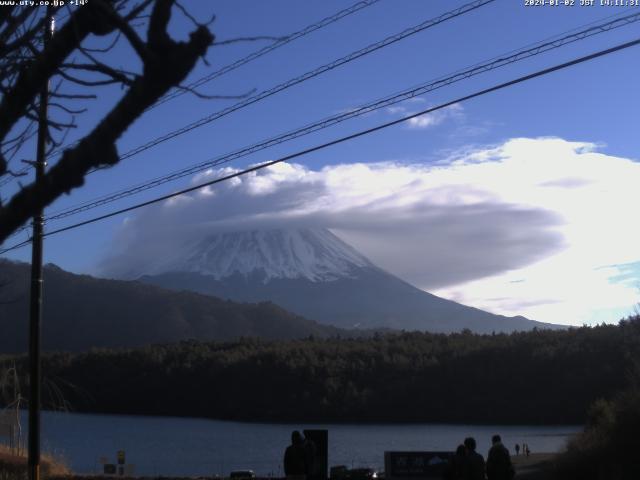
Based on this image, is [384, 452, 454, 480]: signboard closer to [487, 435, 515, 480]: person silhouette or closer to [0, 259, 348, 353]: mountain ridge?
[487, 435, 515, 480]: person silhouette

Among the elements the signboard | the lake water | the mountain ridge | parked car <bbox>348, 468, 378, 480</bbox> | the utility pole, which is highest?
the mountain ridge

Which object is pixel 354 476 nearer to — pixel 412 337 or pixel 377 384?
pixel 377 384

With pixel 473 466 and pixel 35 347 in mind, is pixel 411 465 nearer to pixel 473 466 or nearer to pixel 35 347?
pixel 473 466

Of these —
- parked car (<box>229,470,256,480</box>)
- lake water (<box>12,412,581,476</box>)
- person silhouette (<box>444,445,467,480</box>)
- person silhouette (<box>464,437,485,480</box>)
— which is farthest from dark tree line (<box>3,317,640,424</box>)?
person silhouette (<box>464,437,485,480</box>)

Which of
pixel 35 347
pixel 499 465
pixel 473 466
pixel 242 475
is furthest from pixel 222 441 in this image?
pixel 473 466

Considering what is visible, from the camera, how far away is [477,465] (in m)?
13.1

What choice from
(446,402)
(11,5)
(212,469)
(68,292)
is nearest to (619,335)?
(446,402)

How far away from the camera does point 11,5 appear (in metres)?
6.05

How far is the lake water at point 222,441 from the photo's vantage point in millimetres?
46781

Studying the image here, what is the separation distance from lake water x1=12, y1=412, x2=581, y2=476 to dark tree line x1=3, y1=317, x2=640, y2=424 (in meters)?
4.88

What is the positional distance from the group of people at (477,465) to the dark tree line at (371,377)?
56774 mm

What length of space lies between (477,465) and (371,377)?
8095 centimetres

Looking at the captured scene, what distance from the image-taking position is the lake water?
46781mm

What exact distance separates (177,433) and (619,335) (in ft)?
113
